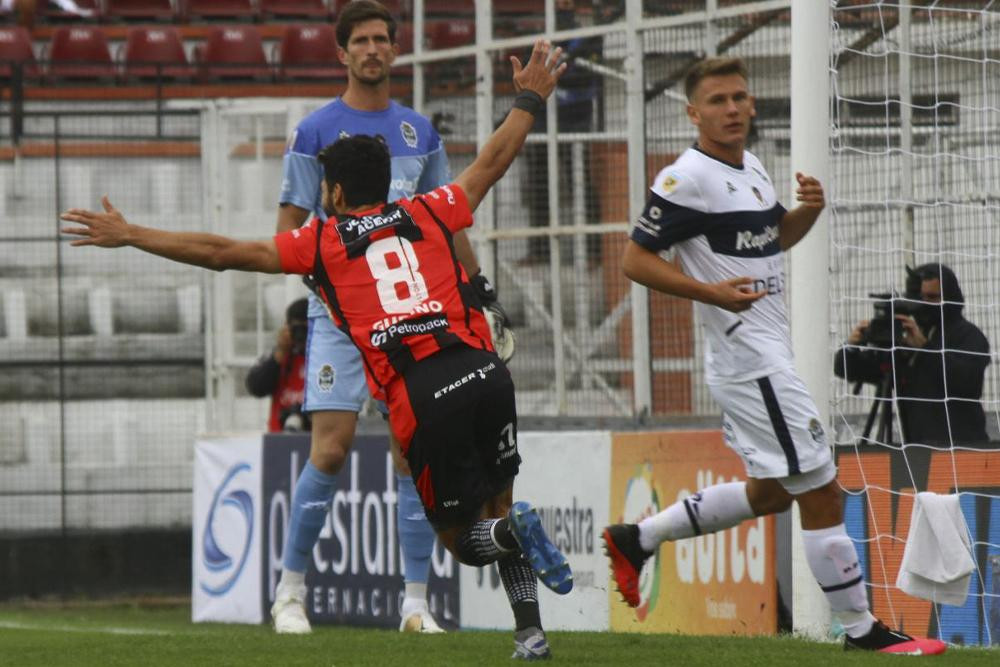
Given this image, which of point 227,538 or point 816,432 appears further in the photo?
point 227,538

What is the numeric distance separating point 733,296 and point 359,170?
1.21 meters

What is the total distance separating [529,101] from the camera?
19.6ft

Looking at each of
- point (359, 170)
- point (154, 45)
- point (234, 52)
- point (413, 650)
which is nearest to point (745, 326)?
point (359, 170)

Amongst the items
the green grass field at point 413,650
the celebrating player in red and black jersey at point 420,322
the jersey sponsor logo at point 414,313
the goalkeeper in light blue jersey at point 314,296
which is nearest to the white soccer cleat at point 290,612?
the goalkeeper in light blue jersey at point 314,296

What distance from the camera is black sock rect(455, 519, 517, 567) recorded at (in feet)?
17.7

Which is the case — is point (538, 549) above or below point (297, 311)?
below

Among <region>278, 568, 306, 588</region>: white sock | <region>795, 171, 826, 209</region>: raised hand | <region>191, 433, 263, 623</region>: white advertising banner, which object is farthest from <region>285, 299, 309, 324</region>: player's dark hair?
<region>795, 171, 826, 209</region>: raised hand

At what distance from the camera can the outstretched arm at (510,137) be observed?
19.1 feet

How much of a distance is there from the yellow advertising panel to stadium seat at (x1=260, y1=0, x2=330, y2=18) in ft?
36.9

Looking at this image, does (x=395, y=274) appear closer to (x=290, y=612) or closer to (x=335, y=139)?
(x=335, y=139)

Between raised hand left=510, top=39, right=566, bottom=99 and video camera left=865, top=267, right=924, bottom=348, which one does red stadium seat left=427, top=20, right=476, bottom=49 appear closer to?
video camera left=865, top=267, right=924, bottom=348

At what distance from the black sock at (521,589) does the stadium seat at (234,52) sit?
39.4 feet

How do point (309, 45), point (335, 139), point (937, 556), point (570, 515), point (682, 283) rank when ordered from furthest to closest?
point (309, 45), point (570, 515), point (335, 139), point (937, 556), point (682, 283)

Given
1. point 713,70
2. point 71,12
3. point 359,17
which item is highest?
point 71,12
